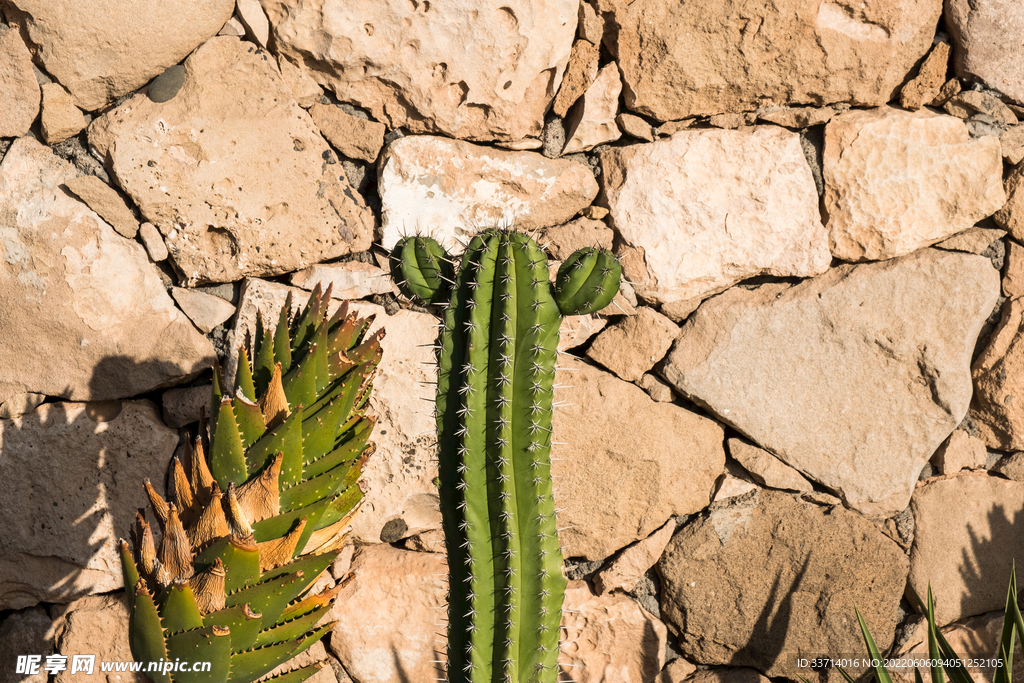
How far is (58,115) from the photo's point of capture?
5.71ft

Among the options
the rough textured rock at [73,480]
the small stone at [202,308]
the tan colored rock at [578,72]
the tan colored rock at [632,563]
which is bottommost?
the tan colored rock at [632,563]

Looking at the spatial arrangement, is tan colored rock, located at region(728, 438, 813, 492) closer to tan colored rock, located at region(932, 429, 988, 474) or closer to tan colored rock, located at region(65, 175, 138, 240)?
tan colored rock, located at region(932, 429, 988, 474)

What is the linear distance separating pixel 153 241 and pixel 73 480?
69 cm

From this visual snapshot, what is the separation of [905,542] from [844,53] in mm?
1444

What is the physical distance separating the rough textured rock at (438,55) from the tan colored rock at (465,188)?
0.22ft

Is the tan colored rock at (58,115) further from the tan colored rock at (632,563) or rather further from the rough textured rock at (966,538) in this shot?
the rough textured rock at (966,538)

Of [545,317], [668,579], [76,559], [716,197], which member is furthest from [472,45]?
[76,559]

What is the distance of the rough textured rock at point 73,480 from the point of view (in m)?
1.80

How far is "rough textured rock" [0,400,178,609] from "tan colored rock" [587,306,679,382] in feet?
4.09

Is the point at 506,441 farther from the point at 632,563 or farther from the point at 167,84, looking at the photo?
the point at 167,84

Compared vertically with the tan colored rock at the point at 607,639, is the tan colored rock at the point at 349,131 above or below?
above

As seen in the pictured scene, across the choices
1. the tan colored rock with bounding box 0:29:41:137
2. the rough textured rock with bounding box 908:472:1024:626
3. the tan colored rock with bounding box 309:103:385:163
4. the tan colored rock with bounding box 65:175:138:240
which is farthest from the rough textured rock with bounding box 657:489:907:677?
the tan colored rock with bounding box 0:29:41:137

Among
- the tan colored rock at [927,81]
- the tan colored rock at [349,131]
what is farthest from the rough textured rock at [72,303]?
the tan colored rock at [927,81]

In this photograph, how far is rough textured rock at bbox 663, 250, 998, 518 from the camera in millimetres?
1904
